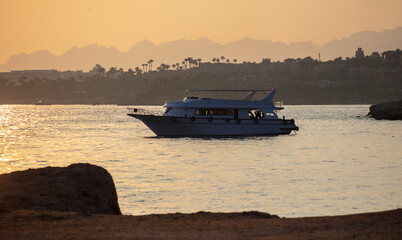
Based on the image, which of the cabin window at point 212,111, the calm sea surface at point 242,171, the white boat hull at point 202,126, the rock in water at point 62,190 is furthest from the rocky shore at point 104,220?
the cabin window at point 212,111

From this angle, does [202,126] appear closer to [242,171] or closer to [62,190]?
[242,171]

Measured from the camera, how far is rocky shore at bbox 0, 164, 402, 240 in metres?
13.2

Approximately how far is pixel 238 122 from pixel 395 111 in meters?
61.1

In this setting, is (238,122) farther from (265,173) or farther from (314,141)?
(265,173)

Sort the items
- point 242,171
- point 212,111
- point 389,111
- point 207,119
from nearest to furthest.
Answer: point 242,171, point 207,119, point 212,111, point 389,111

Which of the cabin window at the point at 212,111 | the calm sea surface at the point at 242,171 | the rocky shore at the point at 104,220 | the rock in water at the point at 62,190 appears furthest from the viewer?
the cabin window at the point at 212,111

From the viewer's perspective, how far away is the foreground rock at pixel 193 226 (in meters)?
→ 13.0

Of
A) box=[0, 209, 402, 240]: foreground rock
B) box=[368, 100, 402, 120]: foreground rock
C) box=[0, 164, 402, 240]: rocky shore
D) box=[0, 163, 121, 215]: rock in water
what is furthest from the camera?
box=[368, 100, 402, 120]: foreground rock

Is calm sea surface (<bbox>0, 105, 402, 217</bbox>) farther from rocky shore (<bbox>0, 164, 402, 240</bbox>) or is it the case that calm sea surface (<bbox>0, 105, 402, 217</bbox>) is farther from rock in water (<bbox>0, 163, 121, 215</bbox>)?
Result: rocky shore (<bbox>0, 164, 402, 240</bbox>)

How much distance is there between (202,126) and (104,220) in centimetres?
4831

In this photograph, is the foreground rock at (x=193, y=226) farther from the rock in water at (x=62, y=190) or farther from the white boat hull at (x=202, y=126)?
the white boat hull at (x=202, y=126)

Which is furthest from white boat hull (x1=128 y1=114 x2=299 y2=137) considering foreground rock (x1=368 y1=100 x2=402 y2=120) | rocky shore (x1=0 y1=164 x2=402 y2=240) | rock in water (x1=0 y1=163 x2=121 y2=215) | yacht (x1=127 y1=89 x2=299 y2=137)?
foreground rock (x1=368 y1=100 x2=402 y2=120)

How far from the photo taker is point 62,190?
1714cm

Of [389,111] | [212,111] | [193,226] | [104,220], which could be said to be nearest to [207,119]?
[212,111]
